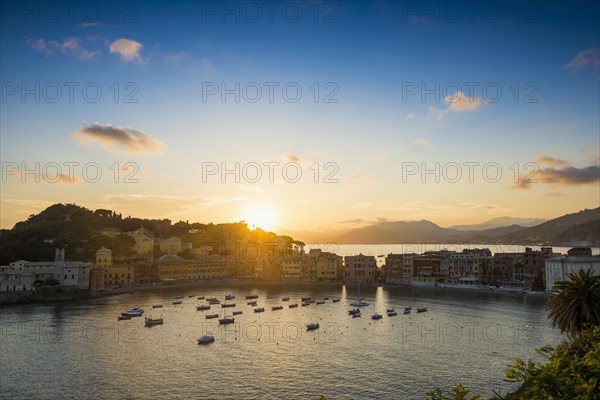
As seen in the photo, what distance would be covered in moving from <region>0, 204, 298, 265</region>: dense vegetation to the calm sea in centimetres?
2755

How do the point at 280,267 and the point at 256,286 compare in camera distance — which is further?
the point at 280,267

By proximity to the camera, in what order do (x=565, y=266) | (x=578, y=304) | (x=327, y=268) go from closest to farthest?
(x=578, y=304) < (x=565, y=266) < (x=327, y=268)

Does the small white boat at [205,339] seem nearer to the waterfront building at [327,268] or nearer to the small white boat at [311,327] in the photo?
the small white boat at [311,327]

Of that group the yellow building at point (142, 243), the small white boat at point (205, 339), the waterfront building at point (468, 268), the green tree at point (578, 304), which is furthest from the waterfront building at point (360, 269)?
the green tree at point (578, 304)

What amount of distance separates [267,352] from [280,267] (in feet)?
206

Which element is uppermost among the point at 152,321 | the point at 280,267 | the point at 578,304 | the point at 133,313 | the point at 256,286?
the point at 578,304

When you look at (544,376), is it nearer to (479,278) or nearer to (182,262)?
(479,278)

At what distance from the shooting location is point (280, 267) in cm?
9806

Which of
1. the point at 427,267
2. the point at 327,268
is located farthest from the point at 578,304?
the point at 327,268

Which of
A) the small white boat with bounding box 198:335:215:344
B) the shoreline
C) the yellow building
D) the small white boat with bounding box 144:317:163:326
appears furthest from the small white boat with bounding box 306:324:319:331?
the yellow building

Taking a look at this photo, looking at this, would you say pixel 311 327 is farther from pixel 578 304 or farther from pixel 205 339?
pixel 578 304

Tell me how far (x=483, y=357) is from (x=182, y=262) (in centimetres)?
7268

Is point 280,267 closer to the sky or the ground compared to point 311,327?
closer to the sky

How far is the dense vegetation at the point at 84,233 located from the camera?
8338 centimetres
